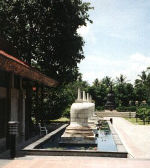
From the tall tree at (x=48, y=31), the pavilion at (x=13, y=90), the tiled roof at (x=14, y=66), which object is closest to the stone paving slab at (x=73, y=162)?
the pavilion at (x=13, y=90)

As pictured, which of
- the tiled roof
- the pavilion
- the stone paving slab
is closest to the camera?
the stone paving slab

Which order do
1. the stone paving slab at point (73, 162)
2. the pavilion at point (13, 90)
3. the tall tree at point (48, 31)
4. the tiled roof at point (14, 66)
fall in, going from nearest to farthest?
the stone paving slab at point (73, 162), the tiled roof at point (14, 66), the pavilion at point (13, 90), the tall tree at point (48, 31)

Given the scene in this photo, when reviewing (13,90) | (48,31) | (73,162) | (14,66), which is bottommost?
(73,162)

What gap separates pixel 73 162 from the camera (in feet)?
33.8

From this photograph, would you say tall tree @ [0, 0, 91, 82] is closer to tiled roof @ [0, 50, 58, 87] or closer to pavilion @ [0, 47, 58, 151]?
pavilion @ [0, 47, 58, 151]

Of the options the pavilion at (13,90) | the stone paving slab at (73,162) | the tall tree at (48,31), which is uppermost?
the tall tree at (48,31)

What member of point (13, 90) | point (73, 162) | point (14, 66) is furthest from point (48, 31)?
point (73, 162)

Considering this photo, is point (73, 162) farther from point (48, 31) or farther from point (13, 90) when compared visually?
point (48, 31)

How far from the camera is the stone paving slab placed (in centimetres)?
966

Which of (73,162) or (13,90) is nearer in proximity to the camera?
(73,162)

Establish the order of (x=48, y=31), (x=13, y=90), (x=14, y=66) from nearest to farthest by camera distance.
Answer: (x=14, y=66) → (x=13, y=90) → (x=48, y=31)

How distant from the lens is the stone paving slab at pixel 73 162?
380 inches

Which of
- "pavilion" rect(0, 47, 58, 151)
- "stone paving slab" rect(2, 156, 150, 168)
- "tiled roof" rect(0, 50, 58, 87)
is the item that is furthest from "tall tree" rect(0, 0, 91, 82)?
"stone paving slab" rect(2, 156, 150, 168)

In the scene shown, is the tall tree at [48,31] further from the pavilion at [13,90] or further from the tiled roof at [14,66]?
the tiled roof at [14,66]
